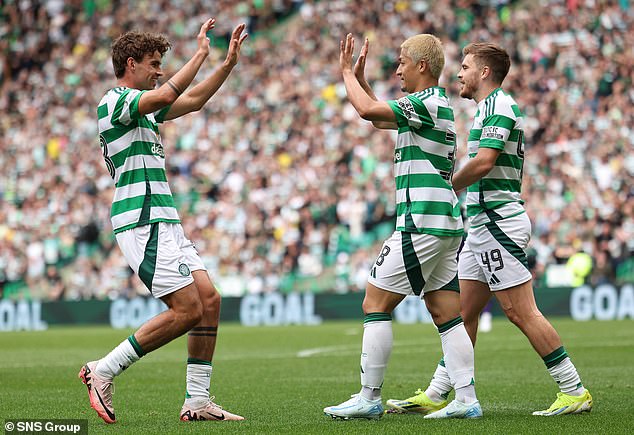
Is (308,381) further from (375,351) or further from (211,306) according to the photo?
(375,351)

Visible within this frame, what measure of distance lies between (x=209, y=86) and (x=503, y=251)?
2.29 meters

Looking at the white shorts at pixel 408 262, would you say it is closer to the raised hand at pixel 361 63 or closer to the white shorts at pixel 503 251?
the white shorts at pixel 503 251

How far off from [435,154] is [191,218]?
18.8 meters

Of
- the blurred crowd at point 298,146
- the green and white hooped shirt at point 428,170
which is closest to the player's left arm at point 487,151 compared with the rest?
the green and white hooped shirt at point 428,170

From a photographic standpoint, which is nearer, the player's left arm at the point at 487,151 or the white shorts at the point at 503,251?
the player's left arm at the point at 487,151

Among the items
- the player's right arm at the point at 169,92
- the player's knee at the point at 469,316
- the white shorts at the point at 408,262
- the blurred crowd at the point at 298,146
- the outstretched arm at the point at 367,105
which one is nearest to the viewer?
the player's right arm at the point at 169,92

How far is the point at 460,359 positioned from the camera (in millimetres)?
7285

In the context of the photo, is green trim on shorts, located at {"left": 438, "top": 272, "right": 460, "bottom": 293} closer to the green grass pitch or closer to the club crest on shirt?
the green grass pitch

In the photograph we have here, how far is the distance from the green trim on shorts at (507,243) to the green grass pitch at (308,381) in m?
1.06

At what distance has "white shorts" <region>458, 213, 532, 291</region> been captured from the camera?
7.55 m

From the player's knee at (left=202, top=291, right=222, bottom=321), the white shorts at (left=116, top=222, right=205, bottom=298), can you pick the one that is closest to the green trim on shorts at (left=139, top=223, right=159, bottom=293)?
the white shorts at (left=116, top=222, right=205, bottom=298)

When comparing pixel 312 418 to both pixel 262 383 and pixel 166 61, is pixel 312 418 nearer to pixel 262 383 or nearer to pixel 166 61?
pixel 262 383

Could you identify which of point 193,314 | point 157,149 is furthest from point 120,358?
point 157,149

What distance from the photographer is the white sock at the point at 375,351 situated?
7.09 meters
